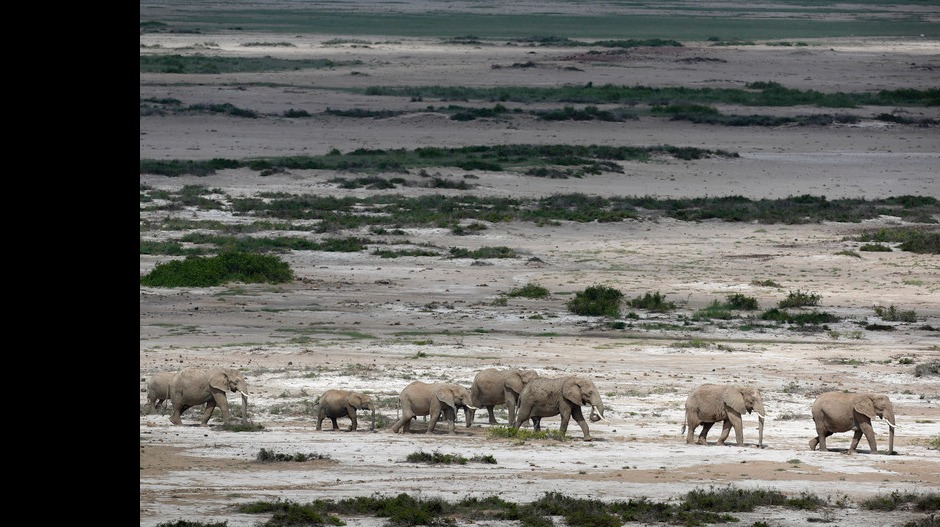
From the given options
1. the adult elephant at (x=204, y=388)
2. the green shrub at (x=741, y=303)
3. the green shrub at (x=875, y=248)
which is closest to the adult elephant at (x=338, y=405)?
the adult elephant at (x=204, y=388)

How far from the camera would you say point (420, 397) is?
17.2 m

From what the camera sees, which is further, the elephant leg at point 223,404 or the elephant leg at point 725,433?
the elephant leg at point 223,404

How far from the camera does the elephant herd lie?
53.5 ft

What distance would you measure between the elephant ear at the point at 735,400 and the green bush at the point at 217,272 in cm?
1693

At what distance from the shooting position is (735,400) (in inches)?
655

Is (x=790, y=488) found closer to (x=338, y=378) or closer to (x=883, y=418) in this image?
(x=883, y=418)

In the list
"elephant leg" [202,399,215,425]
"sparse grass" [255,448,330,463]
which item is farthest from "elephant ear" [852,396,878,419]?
"elephant leg" [202,399,215,425]

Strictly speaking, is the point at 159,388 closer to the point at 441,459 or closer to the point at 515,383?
the point at 515,383

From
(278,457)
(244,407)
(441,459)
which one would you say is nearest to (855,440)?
(441,459)

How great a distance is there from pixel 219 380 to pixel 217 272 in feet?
47.1

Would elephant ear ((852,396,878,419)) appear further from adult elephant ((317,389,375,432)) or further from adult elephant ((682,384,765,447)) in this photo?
adult elephant ((317,389,375,432))

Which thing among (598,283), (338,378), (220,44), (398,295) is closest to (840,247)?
(598,283)

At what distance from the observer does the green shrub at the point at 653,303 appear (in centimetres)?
2894

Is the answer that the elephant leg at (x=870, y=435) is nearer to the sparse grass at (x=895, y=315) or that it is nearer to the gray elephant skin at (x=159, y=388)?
the gray elephant skin at (x=159, y=388)
